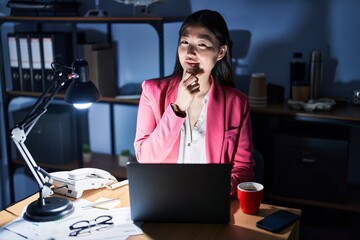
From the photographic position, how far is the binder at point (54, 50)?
2840 mm

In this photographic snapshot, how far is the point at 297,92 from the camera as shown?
2.54 meters

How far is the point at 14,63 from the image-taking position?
2984 mm

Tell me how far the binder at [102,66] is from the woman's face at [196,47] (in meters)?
1.04

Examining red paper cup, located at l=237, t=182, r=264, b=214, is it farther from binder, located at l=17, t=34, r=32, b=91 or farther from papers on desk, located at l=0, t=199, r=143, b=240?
binder, located at l=17, t=34, r=32, b=91

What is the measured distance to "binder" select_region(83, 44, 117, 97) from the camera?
9.15ft

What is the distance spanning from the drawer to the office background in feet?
1.28

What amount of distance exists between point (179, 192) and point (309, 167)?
1252 millimetres

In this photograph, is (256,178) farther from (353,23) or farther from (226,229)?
(353,23)

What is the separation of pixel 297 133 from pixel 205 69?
0.80 m

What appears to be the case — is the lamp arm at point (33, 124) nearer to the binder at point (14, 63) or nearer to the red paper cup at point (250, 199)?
the red paper cup at point (250, 199)

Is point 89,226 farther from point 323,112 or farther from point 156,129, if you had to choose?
point 323,112

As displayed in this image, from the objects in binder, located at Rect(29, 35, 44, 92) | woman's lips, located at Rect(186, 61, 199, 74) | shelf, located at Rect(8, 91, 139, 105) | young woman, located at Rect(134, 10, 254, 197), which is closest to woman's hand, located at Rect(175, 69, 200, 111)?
young woman, located at Rect(134, 10, 254, 197)

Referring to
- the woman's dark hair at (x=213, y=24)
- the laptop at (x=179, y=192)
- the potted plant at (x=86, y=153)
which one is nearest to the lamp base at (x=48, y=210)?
the laptop at (x=179, y=192)

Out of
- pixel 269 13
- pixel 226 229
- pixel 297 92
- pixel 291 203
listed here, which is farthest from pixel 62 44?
pixel 226 229
